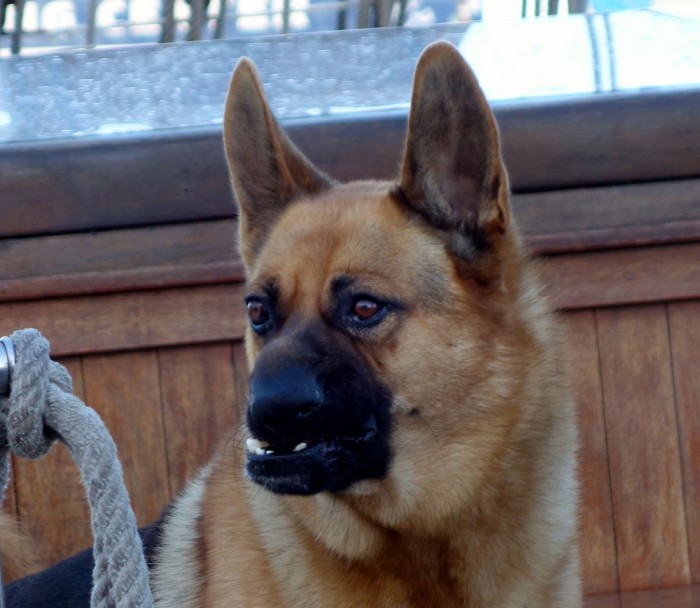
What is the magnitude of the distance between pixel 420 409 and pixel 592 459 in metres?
1.34

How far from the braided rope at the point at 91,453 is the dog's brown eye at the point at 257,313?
97cm

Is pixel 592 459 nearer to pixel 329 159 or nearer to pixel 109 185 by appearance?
pixel 329 159

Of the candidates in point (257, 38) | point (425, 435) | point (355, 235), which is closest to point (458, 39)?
point (257, 38)

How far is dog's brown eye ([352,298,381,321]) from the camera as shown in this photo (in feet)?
7.36

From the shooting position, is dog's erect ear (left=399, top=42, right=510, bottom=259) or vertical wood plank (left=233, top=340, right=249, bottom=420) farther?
vertical wood plank (left=233, top=340, right=249, bottom=420)

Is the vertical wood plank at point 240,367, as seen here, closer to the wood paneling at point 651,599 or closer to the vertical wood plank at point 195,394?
the vertical wood plank at point 195,394

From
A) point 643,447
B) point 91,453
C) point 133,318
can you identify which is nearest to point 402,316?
point 91,453

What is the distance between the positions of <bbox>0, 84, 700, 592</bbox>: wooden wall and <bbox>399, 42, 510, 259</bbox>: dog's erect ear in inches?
38.5

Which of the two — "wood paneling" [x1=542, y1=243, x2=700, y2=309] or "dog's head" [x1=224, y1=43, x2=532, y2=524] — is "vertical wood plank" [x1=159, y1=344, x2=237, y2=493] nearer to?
"dog's head" [x1=224, y1=43, x2=532, y2=524]

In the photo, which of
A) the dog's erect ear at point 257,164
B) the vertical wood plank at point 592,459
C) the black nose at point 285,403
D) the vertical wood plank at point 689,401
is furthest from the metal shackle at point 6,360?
the vertical wood plank at point 689,401

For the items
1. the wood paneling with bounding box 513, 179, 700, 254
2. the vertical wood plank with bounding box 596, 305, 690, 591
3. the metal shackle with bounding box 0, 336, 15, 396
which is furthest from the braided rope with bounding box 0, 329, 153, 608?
the vertical wood plank with bounding box 596, 305, 690, 591

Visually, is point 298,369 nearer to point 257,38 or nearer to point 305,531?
point 305,531

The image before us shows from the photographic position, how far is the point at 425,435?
2.30 meters

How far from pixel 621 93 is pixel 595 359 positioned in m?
0.91
